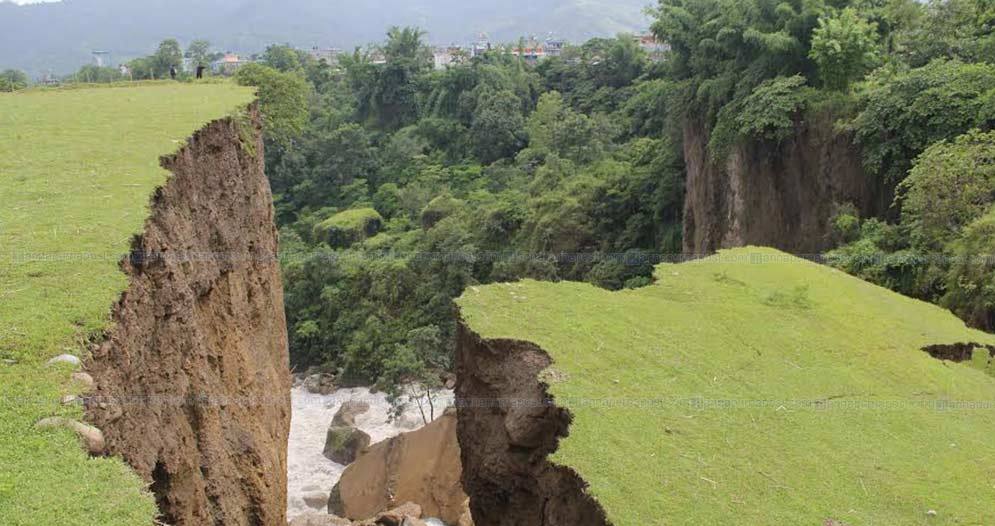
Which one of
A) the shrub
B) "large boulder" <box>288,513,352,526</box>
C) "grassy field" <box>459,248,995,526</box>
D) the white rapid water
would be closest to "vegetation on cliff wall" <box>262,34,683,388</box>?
the shrub

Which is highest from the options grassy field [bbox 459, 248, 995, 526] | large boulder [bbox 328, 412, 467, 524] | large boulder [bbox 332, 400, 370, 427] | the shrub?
grassy field [bbox 459, 248, 995, 526]

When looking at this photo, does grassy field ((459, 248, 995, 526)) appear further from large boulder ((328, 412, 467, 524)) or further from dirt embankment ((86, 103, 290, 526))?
large boulder ((328, 412, 467, 524))

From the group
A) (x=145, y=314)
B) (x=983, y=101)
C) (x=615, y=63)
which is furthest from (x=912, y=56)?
(x=615, y=63)

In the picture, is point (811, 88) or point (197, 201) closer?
point (197, 201)

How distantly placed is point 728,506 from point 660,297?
4154 mm

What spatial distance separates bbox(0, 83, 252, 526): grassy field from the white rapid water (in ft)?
37.0

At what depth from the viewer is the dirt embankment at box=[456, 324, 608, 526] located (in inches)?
282

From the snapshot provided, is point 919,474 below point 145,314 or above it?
below

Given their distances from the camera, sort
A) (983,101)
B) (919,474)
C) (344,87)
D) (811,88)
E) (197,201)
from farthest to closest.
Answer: (344,87) < (811,88) < (983,101) < (197,201) < (919,474)

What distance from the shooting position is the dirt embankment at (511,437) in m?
7.16

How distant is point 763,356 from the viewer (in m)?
8.43

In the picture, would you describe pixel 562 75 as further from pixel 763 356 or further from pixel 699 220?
pixel 763 356

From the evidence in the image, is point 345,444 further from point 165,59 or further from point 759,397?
point 165,59

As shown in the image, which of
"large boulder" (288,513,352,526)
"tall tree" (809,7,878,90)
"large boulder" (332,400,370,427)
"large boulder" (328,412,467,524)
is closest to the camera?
"large boulder" (288,513,352,526)
